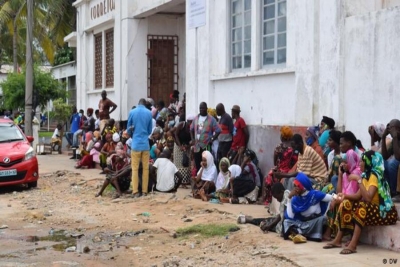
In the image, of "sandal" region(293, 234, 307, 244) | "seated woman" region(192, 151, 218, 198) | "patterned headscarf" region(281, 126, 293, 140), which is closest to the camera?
"sandal" region(293, 234, 307, 244)

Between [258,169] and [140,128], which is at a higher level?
[140,128]

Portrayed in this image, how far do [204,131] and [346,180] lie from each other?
5.53 meters

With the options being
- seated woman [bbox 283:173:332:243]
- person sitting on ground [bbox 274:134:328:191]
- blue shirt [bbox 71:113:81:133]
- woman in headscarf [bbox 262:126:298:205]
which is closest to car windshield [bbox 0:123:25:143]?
woman in headscarf [bbox 262:126:298:205]

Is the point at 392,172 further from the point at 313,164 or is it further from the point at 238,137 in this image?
the point at 238,137

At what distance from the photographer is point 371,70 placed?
9914 mm

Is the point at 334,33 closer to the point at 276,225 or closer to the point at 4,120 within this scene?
the point at 276,225

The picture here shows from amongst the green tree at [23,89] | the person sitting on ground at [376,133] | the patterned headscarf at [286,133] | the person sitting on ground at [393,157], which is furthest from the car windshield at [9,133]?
the green tree at [23,89]

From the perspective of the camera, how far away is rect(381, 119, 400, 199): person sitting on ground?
331 inches

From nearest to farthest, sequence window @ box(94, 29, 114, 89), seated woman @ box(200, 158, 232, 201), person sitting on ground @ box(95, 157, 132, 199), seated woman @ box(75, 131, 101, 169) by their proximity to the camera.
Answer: seated woman @ box(200, 158, 232, 201)
person sitting on ground @ box(95, 157, 132, 199)
seated woman @ box(75, 131, 101, 169)
window @ box(94, 29, 114, 89)

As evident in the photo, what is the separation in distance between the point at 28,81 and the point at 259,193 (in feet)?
37.0

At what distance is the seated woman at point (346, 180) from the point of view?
8.08 m

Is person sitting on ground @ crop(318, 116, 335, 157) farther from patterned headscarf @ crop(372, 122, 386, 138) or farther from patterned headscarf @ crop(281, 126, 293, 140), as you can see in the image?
patterned headscarf @ crop(372, 122, 386, 138)

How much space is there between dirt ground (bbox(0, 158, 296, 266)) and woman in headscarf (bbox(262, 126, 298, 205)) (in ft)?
1.57

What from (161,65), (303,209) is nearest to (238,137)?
(303,209)
